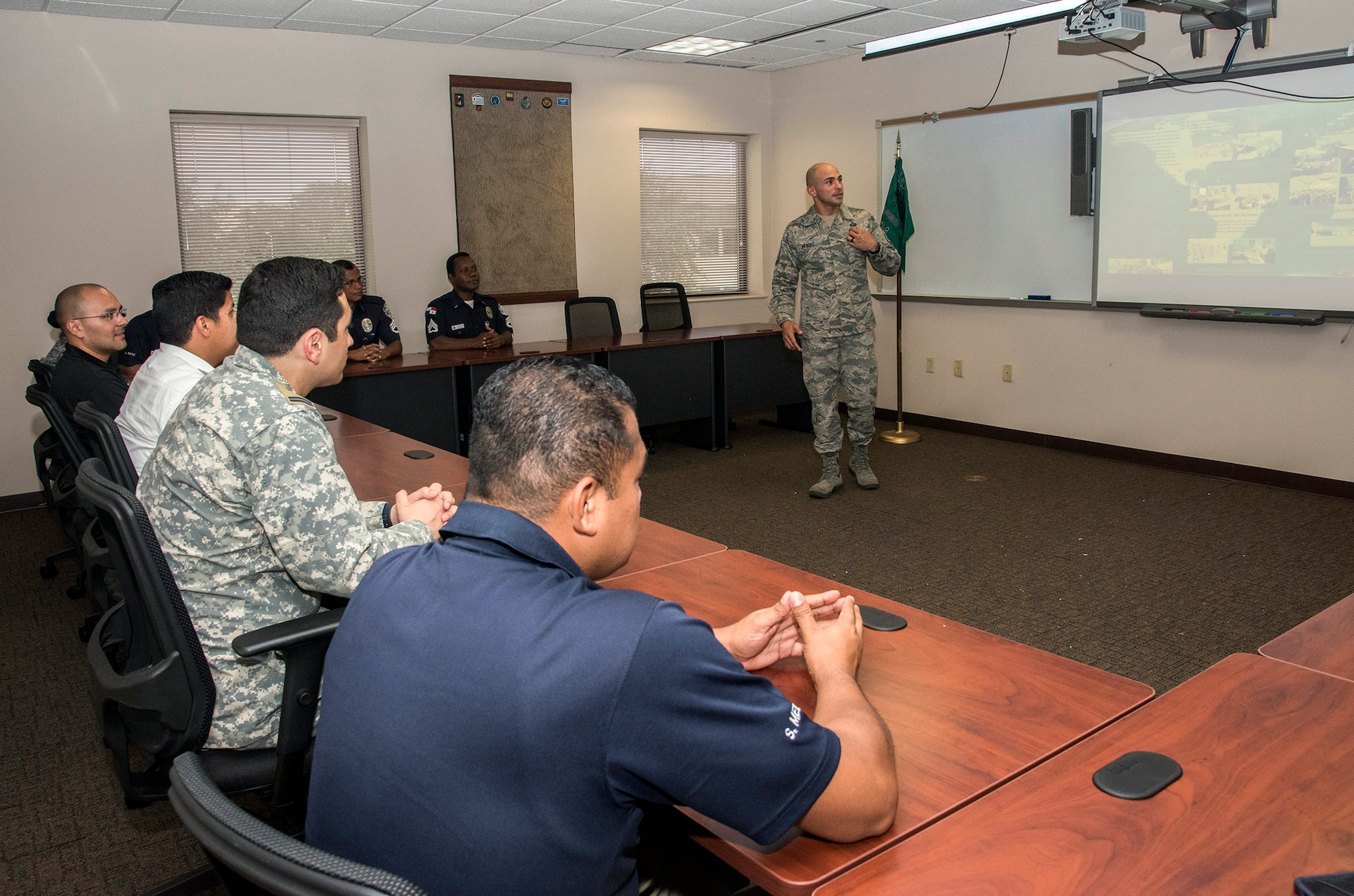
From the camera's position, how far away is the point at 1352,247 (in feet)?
14.8

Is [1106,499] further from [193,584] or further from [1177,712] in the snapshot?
[193,584]

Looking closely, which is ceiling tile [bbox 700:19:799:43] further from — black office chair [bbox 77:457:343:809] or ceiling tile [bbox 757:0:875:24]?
black office chair [bbox 77:457:343:809]

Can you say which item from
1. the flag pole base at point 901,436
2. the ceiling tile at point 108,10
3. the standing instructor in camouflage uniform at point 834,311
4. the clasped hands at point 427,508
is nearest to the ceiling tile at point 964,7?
the standing instructor in camouflage uniform at point 834,311

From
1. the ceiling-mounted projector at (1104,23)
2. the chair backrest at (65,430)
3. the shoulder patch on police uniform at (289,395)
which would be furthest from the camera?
the ceiling-mounted projector at (1104,23)

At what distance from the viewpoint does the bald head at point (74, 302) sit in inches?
143

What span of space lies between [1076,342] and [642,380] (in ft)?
8.76

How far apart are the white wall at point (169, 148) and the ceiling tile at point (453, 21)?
0.45 metres

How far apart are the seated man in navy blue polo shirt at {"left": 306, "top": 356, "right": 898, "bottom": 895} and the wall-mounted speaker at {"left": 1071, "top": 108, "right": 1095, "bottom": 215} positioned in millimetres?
5306

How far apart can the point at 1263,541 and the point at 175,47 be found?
604 centimetres

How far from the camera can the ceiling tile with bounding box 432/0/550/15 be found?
5.01 m

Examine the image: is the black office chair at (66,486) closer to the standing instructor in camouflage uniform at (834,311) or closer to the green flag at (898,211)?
the standing instructor in camouflage uniform at (834,311)

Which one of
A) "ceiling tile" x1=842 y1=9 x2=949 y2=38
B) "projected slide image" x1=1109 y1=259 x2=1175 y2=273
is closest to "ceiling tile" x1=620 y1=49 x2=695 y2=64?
"ceiling tile" x1=842 y1=9 x2=949 y2=38

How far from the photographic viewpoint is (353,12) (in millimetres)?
5172

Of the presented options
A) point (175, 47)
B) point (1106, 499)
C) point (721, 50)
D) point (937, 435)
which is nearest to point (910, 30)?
point (721, 50)
